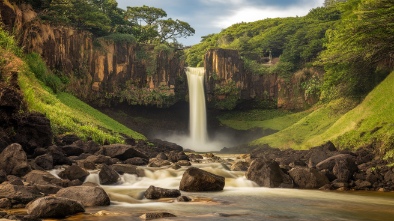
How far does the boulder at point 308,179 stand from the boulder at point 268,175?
1.14 ft

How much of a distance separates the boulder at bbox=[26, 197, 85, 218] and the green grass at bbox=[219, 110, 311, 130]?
5383 centimetres

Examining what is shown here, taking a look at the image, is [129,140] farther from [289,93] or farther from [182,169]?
[289,93]

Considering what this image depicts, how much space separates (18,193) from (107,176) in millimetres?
5548

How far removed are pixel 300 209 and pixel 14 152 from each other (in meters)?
9.97

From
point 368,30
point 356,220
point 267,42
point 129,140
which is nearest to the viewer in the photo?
point 356,220

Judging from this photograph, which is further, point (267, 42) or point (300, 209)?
point (267, 42)

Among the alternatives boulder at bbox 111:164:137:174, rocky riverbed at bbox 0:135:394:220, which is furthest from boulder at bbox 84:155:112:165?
boulder at bbox 111:164:137:174

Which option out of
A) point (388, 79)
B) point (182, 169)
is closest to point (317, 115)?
point (388, 79)

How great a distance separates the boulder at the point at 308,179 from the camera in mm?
18469

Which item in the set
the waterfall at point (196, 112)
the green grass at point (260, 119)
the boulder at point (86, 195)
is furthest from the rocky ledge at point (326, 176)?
the waterfall at point (196, 112)

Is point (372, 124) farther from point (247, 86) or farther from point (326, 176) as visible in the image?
point (247, 86)

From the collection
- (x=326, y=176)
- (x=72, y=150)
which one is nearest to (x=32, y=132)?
(x=72, y=150)

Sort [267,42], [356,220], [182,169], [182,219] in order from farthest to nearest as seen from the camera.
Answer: [267,42]
[182,169]
[356,220]
[182,219]

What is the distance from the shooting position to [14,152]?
14758 millimetres
